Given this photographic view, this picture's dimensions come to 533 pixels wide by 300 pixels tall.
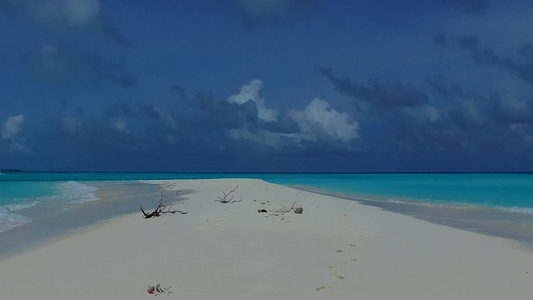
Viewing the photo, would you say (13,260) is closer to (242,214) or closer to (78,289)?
(78,289)

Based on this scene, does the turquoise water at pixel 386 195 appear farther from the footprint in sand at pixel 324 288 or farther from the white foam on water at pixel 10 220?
the footprint in sand at pixel 324 288

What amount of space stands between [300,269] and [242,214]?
928 cm

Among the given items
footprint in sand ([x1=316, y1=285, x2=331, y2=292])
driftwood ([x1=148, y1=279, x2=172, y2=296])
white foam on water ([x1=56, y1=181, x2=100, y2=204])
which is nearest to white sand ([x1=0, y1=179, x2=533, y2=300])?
footprint in sand ([x1=316, y1=285, x2=331, y2=292])

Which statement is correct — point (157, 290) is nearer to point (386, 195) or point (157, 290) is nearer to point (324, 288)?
point (324, 288)

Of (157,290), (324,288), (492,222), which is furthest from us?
(492,222)

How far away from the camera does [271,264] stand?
926 cm

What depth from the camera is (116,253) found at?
10547 mm

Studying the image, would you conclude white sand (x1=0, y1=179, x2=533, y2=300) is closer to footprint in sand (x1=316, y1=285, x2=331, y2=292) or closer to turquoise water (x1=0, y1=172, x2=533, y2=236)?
footprint in sand (x1=316, y1=285, x2=331, y2=292)

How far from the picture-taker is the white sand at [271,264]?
7.57 m

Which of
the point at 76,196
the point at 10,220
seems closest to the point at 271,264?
the point at 10,220

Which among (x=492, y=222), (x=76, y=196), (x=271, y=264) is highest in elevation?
(x=76, y=196)

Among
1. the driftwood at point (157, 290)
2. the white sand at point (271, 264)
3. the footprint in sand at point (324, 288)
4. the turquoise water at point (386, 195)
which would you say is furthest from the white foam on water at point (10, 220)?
the footprint in sand at point (324, 288)

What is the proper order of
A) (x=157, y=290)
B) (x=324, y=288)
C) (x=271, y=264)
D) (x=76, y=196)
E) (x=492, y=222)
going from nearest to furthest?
(x=157, y=290) < (x=324, y=288) < (x=271, y=264) < (x=492, y=222) < (x=76, y=196)

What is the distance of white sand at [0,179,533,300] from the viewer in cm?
757
